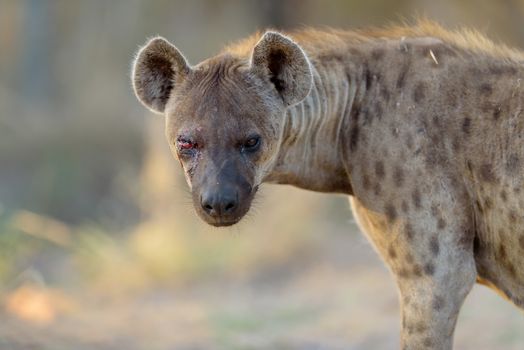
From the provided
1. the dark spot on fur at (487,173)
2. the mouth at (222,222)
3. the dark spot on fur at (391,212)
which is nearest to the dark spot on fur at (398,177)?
the dark spot on fur at (391,212)

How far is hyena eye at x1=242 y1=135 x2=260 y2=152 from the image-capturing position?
526 centimetres

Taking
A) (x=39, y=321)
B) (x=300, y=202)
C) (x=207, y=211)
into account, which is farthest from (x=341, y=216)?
(x=207, y=211)

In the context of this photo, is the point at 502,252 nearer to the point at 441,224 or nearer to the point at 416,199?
the point at 441,224

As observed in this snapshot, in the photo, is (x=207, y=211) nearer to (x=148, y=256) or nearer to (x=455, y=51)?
(x=455, y=51)

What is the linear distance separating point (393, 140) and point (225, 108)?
0.82 meters

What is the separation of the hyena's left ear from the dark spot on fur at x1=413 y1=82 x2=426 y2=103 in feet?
1.69

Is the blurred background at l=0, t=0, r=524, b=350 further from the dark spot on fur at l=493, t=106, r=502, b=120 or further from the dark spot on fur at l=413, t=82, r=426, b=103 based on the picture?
the dark spot on fur at l=493, t=106, r=502, b=120

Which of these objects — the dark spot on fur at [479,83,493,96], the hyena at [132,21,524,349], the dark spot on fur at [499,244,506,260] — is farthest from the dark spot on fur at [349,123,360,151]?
the dark spot on fur at [499,244,506,260]

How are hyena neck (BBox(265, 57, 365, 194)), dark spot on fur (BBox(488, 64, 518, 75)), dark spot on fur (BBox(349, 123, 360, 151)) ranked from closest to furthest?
dark spot on fur (BBox(488, 64, 518, 75)), dark spot on fur (BBox(349, 123, 360, 151)), hyena neck (BBox(265, 57, 365, 194))

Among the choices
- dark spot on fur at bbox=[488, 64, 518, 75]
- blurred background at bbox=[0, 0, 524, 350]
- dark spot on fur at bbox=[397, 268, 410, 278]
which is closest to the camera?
dark spot on fur at bbox=[397, 268, 410, 278]

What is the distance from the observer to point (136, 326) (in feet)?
32.1

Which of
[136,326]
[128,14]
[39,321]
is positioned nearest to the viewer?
[39,321]

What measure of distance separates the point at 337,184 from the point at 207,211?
0.94 m

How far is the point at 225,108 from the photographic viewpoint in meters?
5.27
